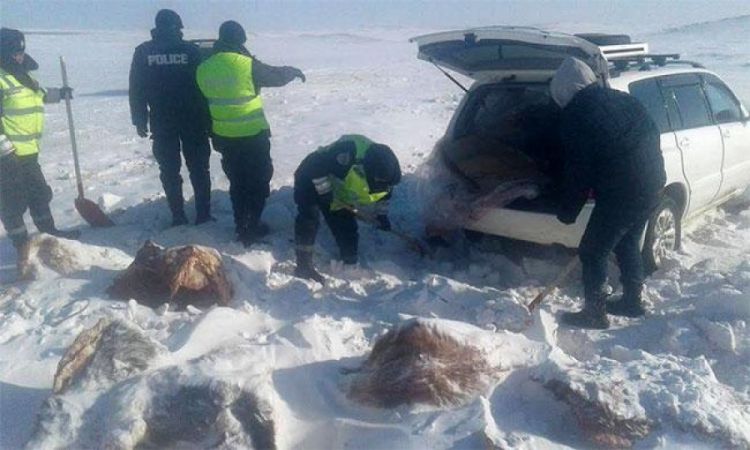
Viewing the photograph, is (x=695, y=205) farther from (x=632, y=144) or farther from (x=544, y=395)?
(x=544, y=395)

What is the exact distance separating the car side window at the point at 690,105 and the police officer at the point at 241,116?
314cm

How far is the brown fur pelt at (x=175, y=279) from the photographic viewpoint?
4578 millimetres

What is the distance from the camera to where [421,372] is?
11.2 feet

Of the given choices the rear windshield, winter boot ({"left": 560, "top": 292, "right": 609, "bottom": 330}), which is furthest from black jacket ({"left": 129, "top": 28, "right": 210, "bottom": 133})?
winter boot ({"left": 560, "top": 292, "right": 609, "bottom": 330})

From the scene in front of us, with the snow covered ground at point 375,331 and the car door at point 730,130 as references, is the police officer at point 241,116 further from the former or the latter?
the car door at point 730,130

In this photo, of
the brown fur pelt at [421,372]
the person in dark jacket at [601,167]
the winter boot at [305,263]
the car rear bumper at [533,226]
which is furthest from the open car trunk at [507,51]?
the brown fur pelt at [421,372]

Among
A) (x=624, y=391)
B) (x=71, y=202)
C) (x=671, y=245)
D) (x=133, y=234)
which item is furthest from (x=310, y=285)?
(x=71, y=202)

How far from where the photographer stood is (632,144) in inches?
170

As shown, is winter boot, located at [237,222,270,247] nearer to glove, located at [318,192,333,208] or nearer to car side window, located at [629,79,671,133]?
glove, located at [318,192,333,208]

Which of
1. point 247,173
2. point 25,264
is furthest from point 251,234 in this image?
point 25,264

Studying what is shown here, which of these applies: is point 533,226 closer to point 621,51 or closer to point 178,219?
point 621,51

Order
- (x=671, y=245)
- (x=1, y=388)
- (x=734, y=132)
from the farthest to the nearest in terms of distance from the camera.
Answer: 1. (x=734, y=132)
2. (x=671, y=245)
3. (x=1, y=388)

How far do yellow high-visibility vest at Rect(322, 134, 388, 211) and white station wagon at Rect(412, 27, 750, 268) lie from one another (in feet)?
2.80

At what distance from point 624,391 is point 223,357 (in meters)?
2.09
